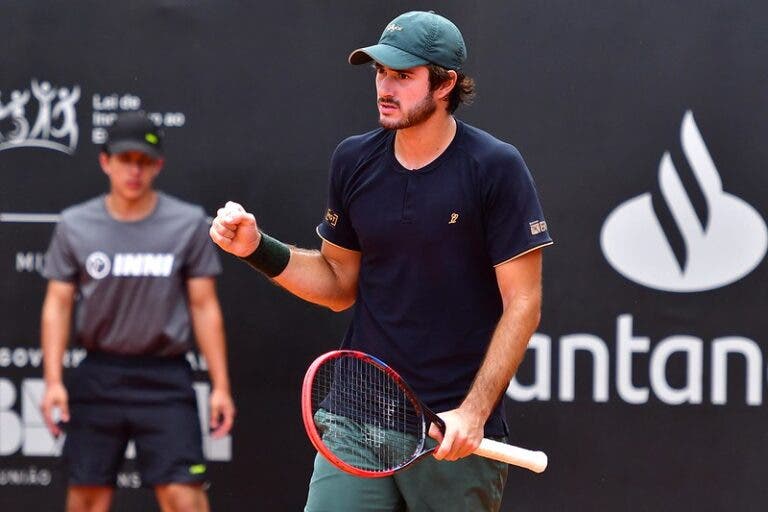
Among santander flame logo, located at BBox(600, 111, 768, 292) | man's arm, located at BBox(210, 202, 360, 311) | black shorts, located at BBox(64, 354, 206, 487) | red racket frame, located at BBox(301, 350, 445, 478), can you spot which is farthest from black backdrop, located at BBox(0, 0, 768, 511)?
red racket frame, located at BBox(301, 350, 445, 478)

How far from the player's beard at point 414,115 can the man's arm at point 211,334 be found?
1709 mm

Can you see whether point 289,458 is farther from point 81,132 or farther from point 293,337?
point 81,132

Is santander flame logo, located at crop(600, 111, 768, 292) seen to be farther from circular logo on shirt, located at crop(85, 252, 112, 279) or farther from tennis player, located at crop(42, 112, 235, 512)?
circular logo on shirt, located at crop(85, 252, 112, 279)

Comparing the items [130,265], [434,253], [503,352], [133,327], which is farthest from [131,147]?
[503,352]

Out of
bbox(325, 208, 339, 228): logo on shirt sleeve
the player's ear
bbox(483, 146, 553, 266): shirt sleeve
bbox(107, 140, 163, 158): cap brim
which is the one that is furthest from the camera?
bbox(107, 140, 163, 158): cap brim

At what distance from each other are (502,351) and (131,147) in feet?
6.54

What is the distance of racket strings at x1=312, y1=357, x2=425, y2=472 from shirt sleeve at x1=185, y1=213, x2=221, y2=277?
5.13 ft

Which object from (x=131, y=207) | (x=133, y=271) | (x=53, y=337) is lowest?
(x=53, y=337)

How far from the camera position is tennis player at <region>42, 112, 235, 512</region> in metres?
4.64

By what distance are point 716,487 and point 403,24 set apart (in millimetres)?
2376

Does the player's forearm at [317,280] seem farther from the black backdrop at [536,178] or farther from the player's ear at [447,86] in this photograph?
the black backdrop at [536,178]

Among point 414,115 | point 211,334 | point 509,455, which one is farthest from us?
point 211,334

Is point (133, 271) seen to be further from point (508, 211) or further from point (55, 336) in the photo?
point (508, 211)

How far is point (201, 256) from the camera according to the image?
4715 mm
